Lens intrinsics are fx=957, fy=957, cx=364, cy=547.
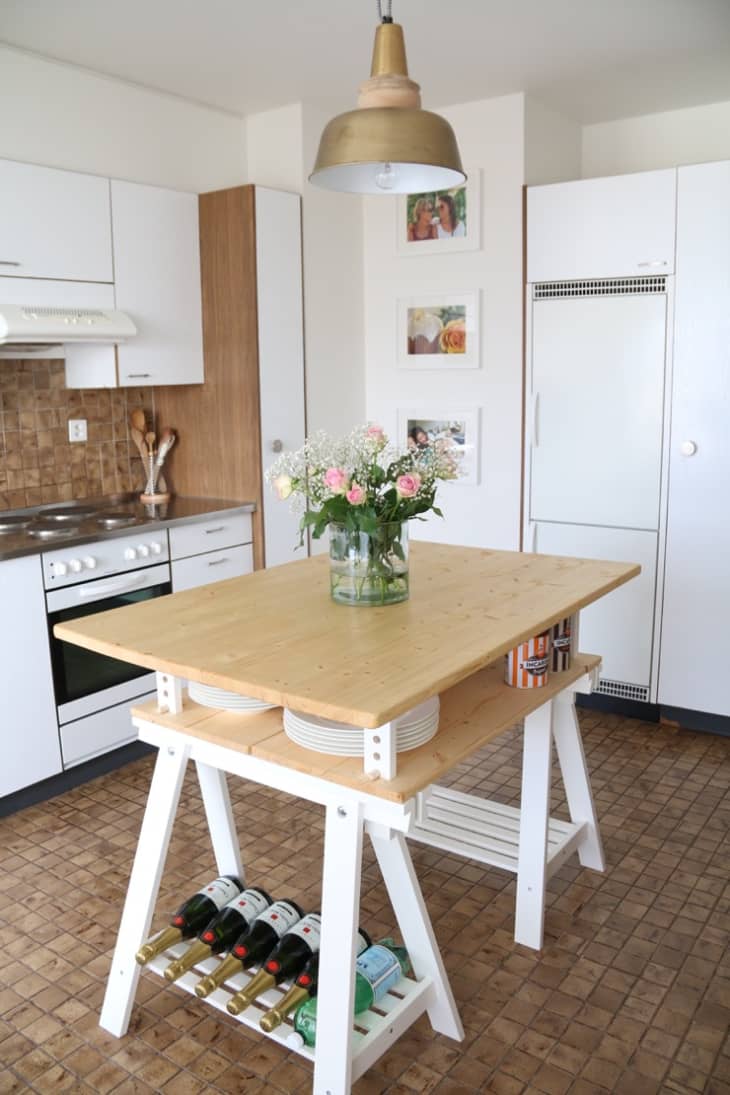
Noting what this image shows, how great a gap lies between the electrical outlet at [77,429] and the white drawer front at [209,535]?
66 cm

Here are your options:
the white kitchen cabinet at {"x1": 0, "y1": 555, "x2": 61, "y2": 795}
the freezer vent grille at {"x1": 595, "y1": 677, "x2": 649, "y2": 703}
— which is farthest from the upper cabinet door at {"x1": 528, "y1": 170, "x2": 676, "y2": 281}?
the white kitchen cabinet at {"x1": 0, "y1": 555, "x2": 61, "y2": 795}

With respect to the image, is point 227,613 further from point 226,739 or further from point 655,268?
point 655,268

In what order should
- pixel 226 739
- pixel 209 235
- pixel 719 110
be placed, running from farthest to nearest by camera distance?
pixel 719 110 → pixel 209 235 → pixel 226 739

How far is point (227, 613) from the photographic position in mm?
2354

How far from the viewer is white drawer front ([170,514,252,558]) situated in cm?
384

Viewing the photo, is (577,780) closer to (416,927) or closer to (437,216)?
(416,927)

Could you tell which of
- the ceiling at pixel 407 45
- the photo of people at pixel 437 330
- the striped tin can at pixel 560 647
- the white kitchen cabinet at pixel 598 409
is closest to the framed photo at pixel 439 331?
the photo of people at pixel 437 330

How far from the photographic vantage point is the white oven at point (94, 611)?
3.39 m

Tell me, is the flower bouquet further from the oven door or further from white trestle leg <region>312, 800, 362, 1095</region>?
the oven door

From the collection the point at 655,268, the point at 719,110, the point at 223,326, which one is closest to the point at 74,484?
the point at 223,326

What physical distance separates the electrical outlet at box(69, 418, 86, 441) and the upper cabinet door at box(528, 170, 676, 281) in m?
2.03

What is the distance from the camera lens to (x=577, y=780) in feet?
9.43

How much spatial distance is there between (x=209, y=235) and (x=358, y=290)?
2.82 ft

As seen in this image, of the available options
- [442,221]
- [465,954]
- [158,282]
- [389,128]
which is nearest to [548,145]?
[442,221]
